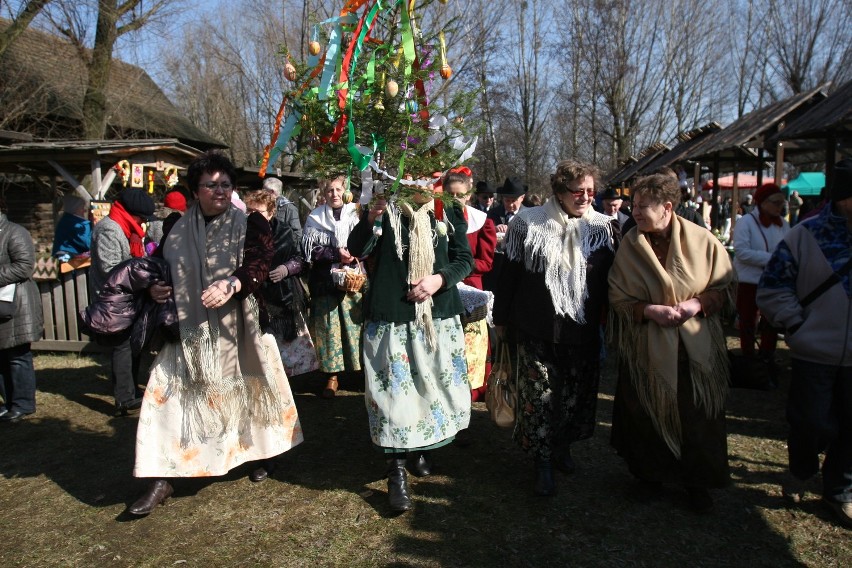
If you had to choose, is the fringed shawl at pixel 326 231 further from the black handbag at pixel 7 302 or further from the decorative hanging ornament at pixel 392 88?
the decorative hanging ornament at pixel 392 88

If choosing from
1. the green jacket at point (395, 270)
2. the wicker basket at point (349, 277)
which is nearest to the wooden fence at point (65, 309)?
the wicker basket at point (349, 277)

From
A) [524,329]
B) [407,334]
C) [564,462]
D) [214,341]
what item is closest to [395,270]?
[407,334]

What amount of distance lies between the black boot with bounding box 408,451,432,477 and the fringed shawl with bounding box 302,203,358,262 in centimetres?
213

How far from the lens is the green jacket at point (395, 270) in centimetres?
333

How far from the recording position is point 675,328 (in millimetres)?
3143

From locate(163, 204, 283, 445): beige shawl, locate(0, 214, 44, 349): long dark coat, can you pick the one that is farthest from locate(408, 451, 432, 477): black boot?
locate(0, 214, 44, 349): long dark coat

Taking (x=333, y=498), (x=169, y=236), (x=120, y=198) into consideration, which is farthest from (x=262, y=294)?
(x=120, y=198)

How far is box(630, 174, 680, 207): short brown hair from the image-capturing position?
3158mm

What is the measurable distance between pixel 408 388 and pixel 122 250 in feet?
10.7

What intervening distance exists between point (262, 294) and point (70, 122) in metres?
16.5

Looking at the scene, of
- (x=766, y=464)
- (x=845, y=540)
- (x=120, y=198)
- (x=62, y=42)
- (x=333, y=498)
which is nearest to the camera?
(x=845, y=540)

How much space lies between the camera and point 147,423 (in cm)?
327

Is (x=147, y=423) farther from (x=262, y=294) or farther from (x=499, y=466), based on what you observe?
(x=499, y=466)

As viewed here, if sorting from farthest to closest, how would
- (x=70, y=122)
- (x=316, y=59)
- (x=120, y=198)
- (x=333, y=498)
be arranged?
(x=70, y=122), (x=120, y=198), (x=333, y=498), (x=316, y=59)
